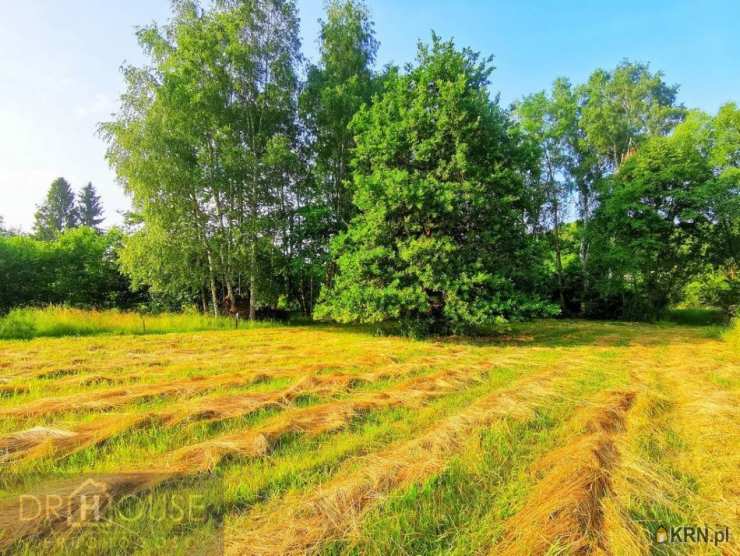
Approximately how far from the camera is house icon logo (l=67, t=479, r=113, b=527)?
156 centimetres

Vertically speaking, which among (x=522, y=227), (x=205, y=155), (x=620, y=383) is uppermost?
(x=205, y=155)

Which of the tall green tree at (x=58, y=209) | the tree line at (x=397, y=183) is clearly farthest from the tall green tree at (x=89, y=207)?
the tree line at (x=397, y=183)

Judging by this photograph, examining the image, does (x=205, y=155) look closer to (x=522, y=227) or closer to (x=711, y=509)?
(x=522, y=227)

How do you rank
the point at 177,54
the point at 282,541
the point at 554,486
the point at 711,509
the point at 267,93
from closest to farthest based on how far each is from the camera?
1. the point at 282,541
2. the point at 711,509
3. the point at 554,486
4. the point at 177,54
5. the point at 267,93

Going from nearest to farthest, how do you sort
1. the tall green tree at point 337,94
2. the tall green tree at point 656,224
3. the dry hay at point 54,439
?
the dry hay at point 54,439 < the tall green tree at point 337,94 < the tall green tree at point 656,224

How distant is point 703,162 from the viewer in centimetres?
1452

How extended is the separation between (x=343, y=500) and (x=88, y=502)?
130cm

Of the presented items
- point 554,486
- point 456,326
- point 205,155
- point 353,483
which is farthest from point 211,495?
point 205,155

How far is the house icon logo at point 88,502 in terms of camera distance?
1.56 metres

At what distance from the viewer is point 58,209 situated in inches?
1686

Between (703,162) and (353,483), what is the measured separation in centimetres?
2055

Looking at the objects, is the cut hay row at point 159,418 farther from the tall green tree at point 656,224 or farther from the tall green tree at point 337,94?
the tall green tree at point 656,224

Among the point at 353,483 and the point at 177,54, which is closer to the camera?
the point at 353,483

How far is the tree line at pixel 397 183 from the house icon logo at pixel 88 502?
6947mm
